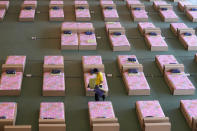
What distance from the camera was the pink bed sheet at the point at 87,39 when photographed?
37.6 ft

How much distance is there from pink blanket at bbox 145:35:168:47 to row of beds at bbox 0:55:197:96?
33.1 inches

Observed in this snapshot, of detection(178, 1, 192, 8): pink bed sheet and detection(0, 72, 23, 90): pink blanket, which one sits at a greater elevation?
detection(178, 1, 192, 8): pink bed sheet

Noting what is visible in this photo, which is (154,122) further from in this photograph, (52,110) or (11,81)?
(11,81)

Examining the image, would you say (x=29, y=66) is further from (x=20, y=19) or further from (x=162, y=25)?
(x=162, y=25)

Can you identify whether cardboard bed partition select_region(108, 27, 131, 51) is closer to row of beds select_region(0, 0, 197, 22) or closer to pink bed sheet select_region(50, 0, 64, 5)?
row of beds select_region(0, 0, 197, 22)

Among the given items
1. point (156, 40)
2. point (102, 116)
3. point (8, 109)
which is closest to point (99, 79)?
point (102, 116)

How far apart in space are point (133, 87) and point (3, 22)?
6.17 meters

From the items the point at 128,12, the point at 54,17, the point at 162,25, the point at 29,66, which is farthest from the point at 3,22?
the point at 162,25

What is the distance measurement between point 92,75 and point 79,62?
1.09 metres

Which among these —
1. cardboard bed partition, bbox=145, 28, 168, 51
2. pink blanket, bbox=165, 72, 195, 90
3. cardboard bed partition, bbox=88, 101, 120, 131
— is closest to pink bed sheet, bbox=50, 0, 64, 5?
cardboard bed partition, bbox=145, 28, 168, 51

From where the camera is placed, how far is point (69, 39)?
11656mm

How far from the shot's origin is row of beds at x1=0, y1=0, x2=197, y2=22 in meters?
13.6

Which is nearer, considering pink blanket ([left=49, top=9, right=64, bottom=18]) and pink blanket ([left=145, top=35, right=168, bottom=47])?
pink blanket ([left=145, top=35, right=168, bottom=47])

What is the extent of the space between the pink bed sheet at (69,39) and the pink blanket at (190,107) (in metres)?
4.06
